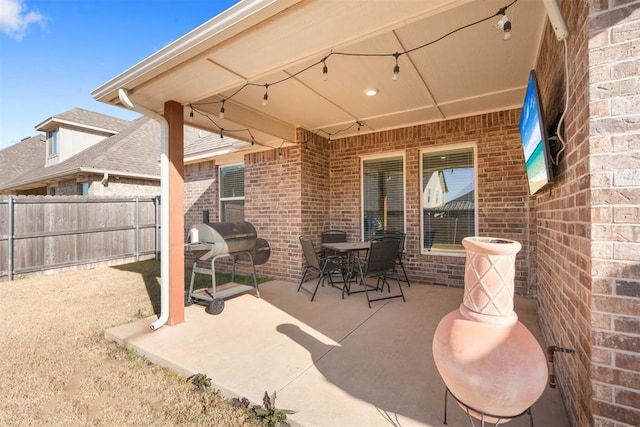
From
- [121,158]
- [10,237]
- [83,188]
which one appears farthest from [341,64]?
[83,188]

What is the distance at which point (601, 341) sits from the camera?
1332 mm

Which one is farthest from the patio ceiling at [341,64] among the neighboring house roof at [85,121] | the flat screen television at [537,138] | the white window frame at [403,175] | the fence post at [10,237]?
the neighboring house roof at [85,121]

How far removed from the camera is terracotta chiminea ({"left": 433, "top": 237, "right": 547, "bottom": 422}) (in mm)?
1251

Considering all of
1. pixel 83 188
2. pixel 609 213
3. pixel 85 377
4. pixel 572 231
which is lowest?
pixel 85 377

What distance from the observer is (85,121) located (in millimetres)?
12406

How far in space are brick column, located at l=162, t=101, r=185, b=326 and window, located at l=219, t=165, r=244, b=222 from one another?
3.32 meters

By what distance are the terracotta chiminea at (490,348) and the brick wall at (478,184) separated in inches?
143

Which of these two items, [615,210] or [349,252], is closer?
[615,210]

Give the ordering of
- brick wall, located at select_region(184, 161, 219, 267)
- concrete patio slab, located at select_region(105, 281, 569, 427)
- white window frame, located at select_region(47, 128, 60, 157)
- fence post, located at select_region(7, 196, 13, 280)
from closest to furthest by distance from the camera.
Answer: concrete patio slab, located at select_region(105, 281, 569, 427)
fence post, located at select_region(7, 196, 13, 280)
brick wall, located at select_region(184, 161, 219, 267)
white window frame, located at select_region(47, 128, 60, 157)

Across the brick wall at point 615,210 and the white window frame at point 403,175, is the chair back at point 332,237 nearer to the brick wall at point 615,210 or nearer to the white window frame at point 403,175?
the white window frame at point 403,175

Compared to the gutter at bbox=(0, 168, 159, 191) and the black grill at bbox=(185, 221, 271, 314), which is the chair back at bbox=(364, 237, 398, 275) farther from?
the gutter at bbox=(0, 168, 159, 191)

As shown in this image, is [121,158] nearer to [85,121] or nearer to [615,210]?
[85,121]

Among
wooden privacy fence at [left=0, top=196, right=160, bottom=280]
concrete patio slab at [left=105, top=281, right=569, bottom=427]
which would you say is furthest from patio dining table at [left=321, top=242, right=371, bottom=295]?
wooden privacy fence at [left=0, top=196, right=160, bottom=280]

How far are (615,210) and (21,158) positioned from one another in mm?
22815
